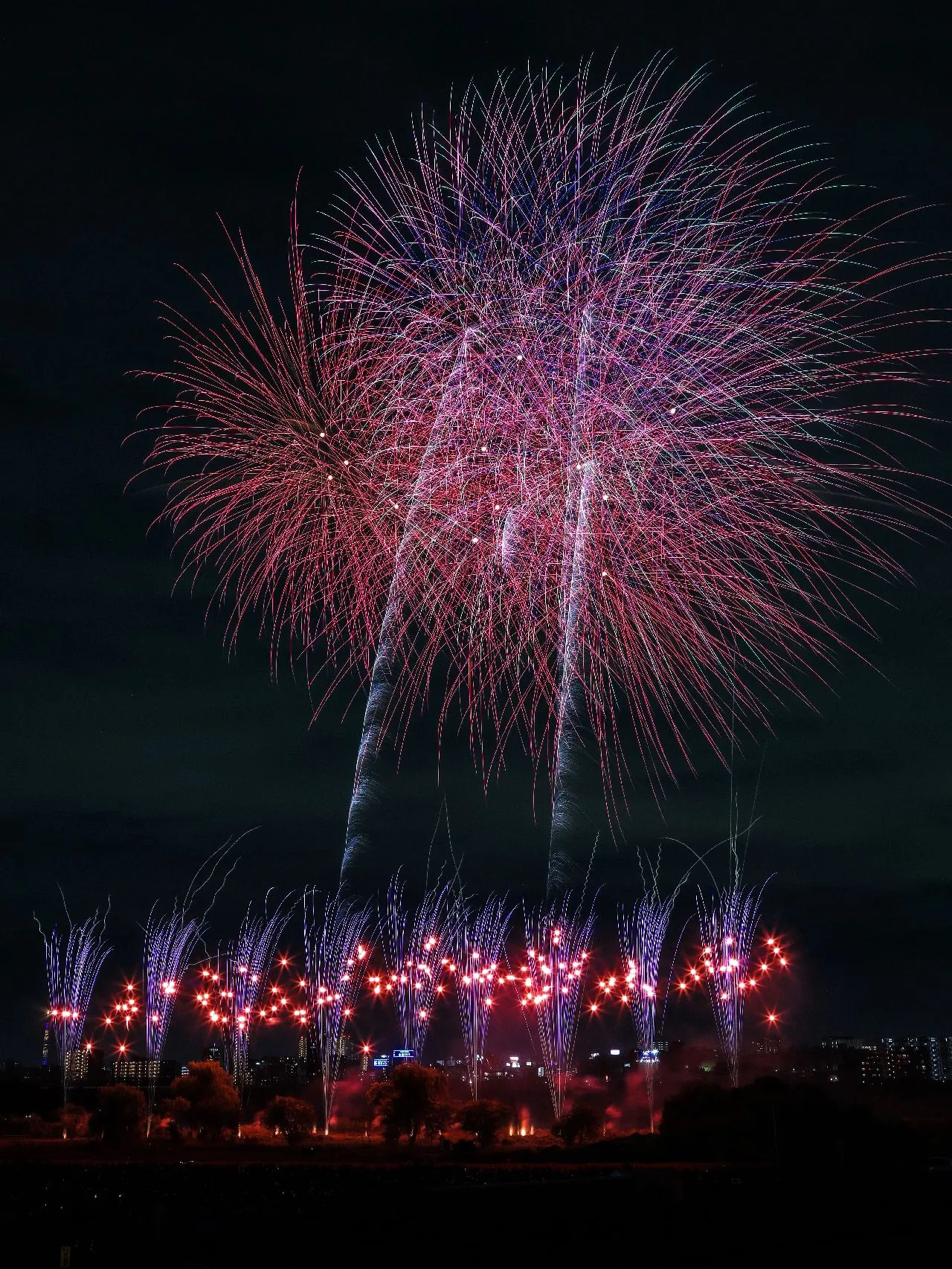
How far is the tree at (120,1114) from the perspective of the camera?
43.3 m

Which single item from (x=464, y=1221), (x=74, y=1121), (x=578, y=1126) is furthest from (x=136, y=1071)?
(x=464, y=1221)

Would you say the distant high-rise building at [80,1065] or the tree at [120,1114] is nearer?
the tree at [120,1114]

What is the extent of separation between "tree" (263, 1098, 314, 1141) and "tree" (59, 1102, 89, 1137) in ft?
24.9

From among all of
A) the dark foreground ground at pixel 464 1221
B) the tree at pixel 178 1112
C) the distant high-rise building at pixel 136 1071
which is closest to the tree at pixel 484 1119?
the tree at pixel 178 1112

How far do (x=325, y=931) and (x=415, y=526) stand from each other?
20.6 m

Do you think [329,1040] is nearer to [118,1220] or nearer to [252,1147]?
[252,1147]

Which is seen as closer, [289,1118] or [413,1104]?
[413,1104]

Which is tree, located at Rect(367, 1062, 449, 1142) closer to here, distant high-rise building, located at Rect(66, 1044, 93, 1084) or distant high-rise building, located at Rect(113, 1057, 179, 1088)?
distant high-rise building, located at Rect(66, 1044, 93, 1084)

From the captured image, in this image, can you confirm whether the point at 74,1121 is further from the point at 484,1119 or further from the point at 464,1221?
the point at 464,1221

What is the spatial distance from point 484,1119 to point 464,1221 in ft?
68.6

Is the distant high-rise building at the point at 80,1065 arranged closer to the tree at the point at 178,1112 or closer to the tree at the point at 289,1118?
the tree at the point at 178,1112

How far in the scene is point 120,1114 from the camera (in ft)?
143

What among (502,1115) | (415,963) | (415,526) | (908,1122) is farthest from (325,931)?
(415,526)

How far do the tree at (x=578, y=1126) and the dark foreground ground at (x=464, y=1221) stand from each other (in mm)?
12636
